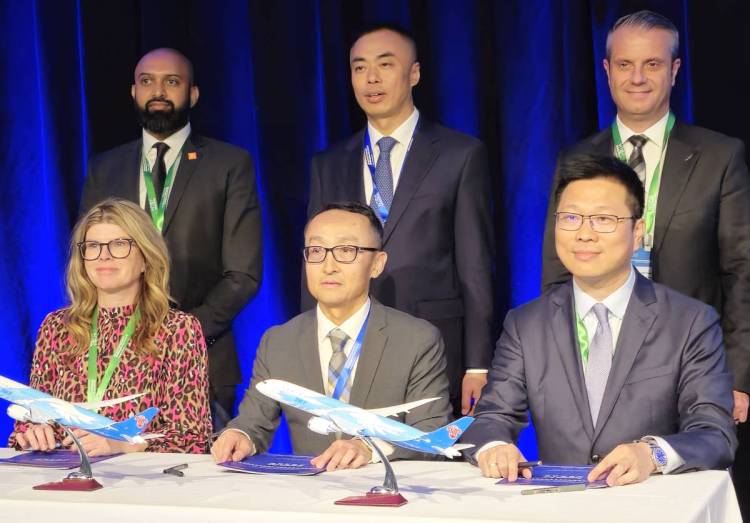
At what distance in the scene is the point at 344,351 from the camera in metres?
3.26

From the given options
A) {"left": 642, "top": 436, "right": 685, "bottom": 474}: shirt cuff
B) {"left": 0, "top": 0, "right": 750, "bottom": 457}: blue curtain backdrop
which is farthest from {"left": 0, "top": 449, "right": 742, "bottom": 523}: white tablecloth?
{"left": 0, "top": 0, "right": 750, "bottom": 457}: blue curtain backdrop

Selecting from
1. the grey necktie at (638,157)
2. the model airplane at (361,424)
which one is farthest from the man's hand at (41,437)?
the grey necktie at (638,157)

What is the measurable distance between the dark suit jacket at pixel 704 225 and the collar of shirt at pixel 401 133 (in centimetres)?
67

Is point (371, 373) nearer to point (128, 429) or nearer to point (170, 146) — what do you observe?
point (128, 429)

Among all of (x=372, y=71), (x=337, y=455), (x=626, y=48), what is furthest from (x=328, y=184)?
(x=337, y=455)

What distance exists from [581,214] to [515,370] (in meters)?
0.43

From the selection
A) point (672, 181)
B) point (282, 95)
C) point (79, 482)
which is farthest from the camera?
point (282, 95)

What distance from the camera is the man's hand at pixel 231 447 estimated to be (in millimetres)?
2918

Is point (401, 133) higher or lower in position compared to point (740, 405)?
higher

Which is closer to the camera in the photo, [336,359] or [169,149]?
[336,359]

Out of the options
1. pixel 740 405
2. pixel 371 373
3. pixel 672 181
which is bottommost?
pixel 740 405

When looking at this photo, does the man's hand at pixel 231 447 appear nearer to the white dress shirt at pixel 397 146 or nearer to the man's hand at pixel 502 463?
the man's hand at pixel 502 463

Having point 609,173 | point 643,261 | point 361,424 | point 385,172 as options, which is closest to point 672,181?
point 643,261

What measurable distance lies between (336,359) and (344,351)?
4 centimetres
